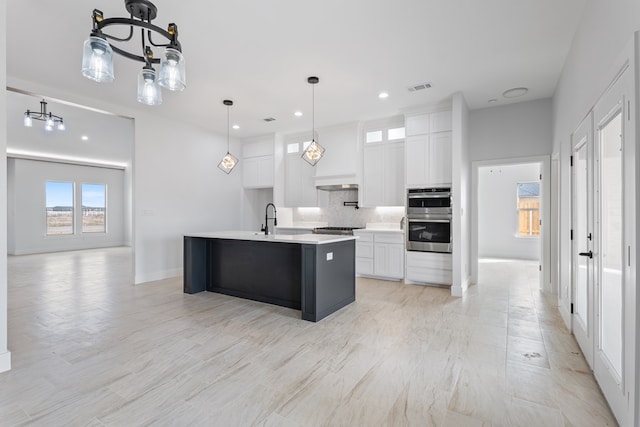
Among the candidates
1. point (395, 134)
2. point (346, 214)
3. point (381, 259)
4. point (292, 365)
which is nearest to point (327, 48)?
point (395, 134)

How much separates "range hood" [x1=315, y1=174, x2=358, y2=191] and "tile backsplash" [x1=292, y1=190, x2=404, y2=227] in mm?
274

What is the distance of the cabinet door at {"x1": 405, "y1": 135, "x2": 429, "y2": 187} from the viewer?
5320 millimetres

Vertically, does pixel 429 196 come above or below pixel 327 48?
below

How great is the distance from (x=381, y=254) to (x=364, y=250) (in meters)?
0.34

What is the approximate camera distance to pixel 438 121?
5184 mm

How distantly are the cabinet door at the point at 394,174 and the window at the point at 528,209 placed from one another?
4.93 metres

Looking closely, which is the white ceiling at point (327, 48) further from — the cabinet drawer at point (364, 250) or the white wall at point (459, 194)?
the cabinet drawer at point (364, 250)

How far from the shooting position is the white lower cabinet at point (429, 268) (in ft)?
16.9

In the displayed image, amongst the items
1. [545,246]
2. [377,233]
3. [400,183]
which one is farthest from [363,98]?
[545,246]

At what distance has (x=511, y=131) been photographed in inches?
207

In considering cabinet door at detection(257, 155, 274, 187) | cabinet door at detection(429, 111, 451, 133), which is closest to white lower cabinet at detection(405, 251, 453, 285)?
cabinet door at detection(429, 111, 451, 133)

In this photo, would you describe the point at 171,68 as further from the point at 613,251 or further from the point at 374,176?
the point at 374,176

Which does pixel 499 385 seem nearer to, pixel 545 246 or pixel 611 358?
pixel 611 358

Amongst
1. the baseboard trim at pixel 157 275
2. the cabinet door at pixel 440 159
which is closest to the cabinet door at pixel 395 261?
the cabinet door at pixel 440 159
